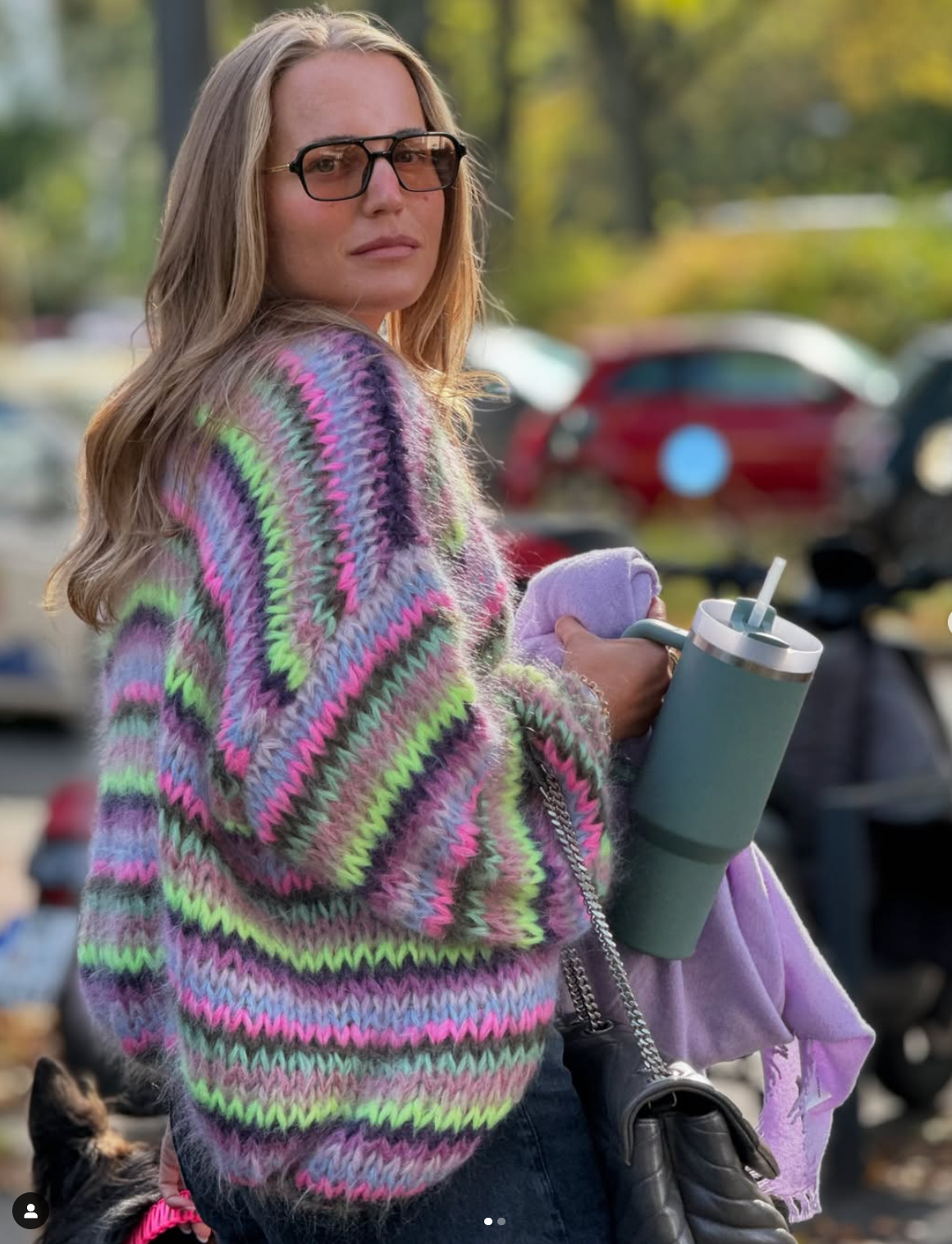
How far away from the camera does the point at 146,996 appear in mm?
2119

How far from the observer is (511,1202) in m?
2.01

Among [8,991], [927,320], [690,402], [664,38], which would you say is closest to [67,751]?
[8,991]

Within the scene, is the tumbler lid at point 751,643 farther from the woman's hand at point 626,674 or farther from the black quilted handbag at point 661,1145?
the black quilted handbag at point 661,1145

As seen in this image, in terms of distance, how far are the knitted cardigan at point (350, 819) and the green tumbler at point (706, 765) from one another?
12 cm

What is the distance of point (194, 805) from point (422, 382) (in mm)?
561

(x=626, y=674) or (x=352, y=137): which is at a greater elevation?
(x=352, y=137)

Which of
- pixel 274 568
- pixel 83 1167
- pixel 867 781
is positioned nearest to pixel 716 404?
pixel 867 781

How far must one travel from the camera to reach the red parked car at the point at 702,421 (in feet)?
55.2

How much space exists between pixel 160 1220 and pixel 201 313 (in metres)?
0.97

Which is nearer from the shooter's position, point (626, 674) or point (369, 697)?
point (369, 697)

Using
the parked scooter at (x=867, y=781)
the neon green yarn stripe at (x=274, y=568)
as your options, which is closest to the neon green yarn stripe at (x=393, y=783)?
the neon green yarn stripe at (x=274, y=568)

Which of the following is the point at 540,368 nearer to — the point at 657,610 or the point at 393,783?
the point at 657,610

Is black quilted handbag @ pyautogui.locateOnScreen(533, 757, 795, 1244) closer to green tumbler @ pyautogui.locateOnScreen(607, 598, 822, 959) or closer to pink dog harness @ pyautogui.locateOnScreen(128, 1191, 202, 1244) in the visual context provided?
green tumbler @ pyautogui.locateOnScreen(607, 598, 822, 959)

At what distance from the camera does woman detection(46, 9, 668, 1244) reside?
1.91 metres
